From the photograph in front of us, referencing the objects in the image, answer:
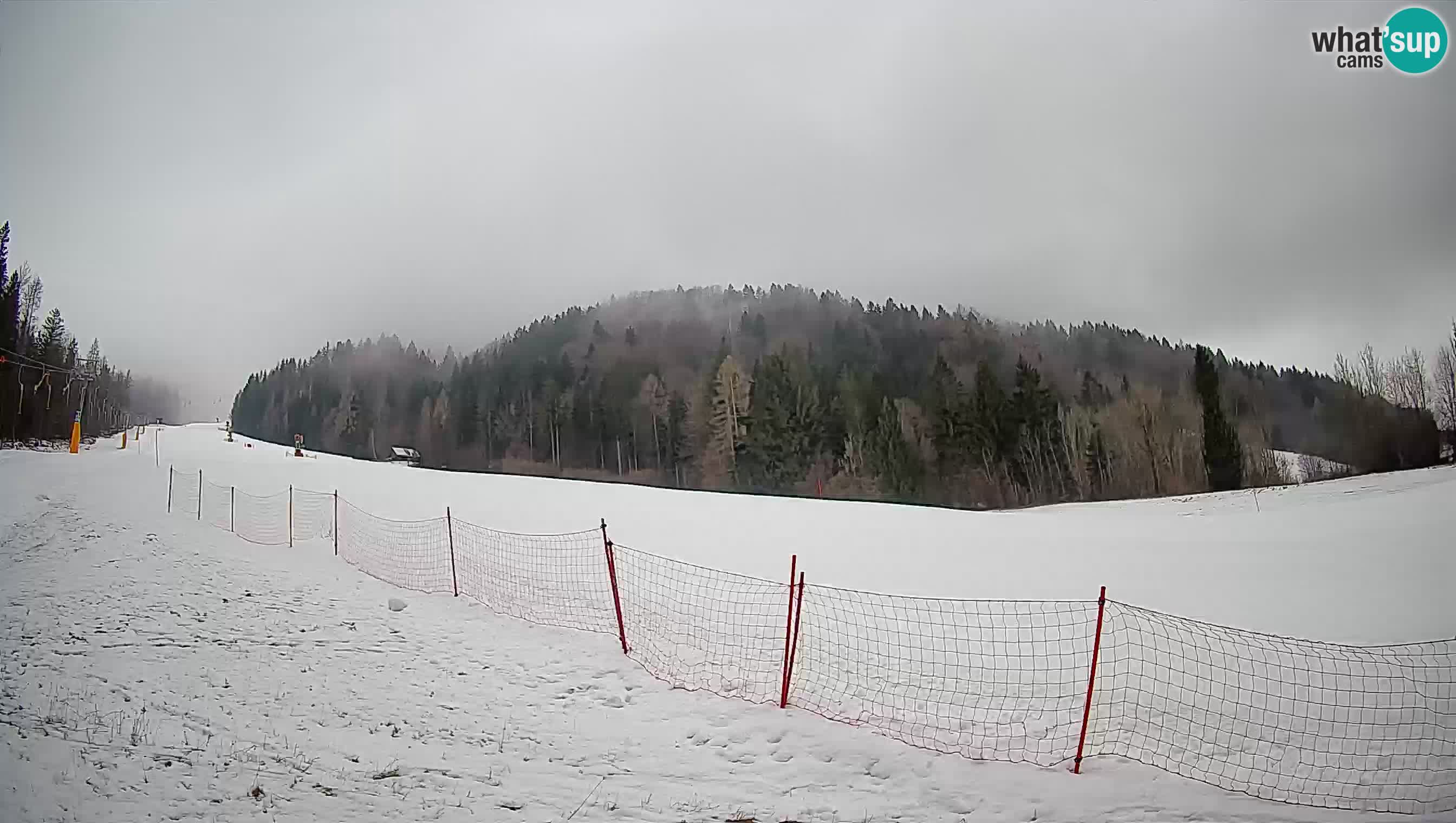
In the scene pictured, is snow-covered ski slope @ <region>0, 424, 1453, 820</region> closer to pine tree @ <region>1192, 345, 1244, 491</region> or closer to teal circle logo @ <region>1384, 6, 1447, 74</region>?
teal circle logo @ <region>1384, 6, 1447, 74</region>

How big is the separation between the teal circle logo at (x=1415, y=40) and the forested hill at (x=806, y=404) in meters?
10.6

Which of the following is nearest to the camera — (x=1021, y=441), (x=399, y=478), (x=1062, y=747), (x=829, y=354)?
(x=1062, y=747)

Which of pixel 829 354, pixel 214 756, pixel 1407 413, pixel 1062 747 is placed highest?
pixel 829 354

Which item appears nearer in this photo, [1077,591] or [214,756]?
[214,756]

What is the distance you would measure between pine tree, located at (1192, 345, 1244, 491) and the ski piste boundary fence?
61.9 feet

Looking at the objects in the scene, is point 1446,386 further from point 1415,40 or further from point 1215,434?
point 1215,434

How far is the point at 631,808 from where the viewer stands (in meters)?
3.28

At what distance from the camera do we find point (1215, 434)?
71.6ft

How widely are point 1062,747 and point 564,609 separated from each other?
15.9 feet

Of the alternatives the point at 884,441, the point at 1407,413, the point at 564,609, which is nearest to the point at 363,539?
the point at 564,609

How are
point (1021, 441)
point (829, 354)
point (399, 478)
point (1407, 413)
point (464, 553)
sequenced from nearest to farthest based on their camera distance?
point (1407, 413)
point (464, 553)
point (399, 478)
point (1021, 441)
point (829, 354)

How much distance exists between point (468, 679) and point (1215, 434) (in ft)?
81.9

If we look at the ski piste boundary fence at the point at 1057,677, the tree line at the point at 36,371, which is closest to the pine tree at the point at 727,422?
the ski piste boundary fence at the point at 1057,677

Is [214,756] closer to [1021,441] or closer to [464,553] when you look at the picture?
[464,553]
